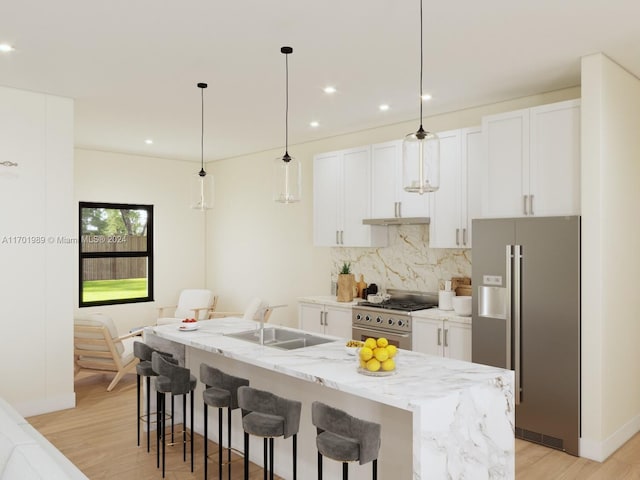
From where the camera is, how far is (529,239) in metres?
4.07

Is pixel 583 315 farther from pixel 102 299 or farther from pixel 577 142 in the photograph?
pixel 102 299

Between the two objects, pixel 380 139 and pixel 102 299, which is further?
pixel 102 299

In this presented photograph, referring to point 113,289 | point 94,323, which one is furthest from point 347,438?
point 113,289

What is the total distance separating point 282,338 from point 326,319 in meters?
1.90

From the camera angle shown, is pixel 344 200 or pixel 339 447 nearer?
pixel 339 447

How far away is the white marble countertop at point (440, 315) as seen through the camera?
4.59 metres

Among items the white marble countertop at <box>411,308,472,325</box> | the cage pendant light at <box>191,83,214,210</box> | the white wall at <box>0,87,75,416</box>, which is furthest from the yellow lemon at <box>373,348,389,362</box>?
the white wall at <box>0,87,75,416</box>

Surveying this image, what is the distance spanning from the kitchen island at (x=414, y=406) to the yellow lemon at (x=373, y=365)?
45mm

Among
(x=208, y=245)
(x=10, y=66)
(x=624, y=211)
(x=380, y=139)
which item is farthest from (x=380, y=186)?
(x=208, y=245)

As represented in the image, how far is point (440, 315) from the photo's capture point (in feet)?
15.7

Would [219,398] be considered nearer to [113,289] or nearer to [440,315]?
[440,315]

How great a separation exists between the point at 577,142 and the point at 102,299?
652cm

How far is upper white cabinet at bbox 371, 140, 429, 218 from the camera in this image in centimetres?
529

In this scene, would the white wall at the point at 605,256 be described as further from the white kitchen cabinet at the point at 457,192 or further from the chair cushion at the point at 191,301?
the chair cushion at the point at 191,301
